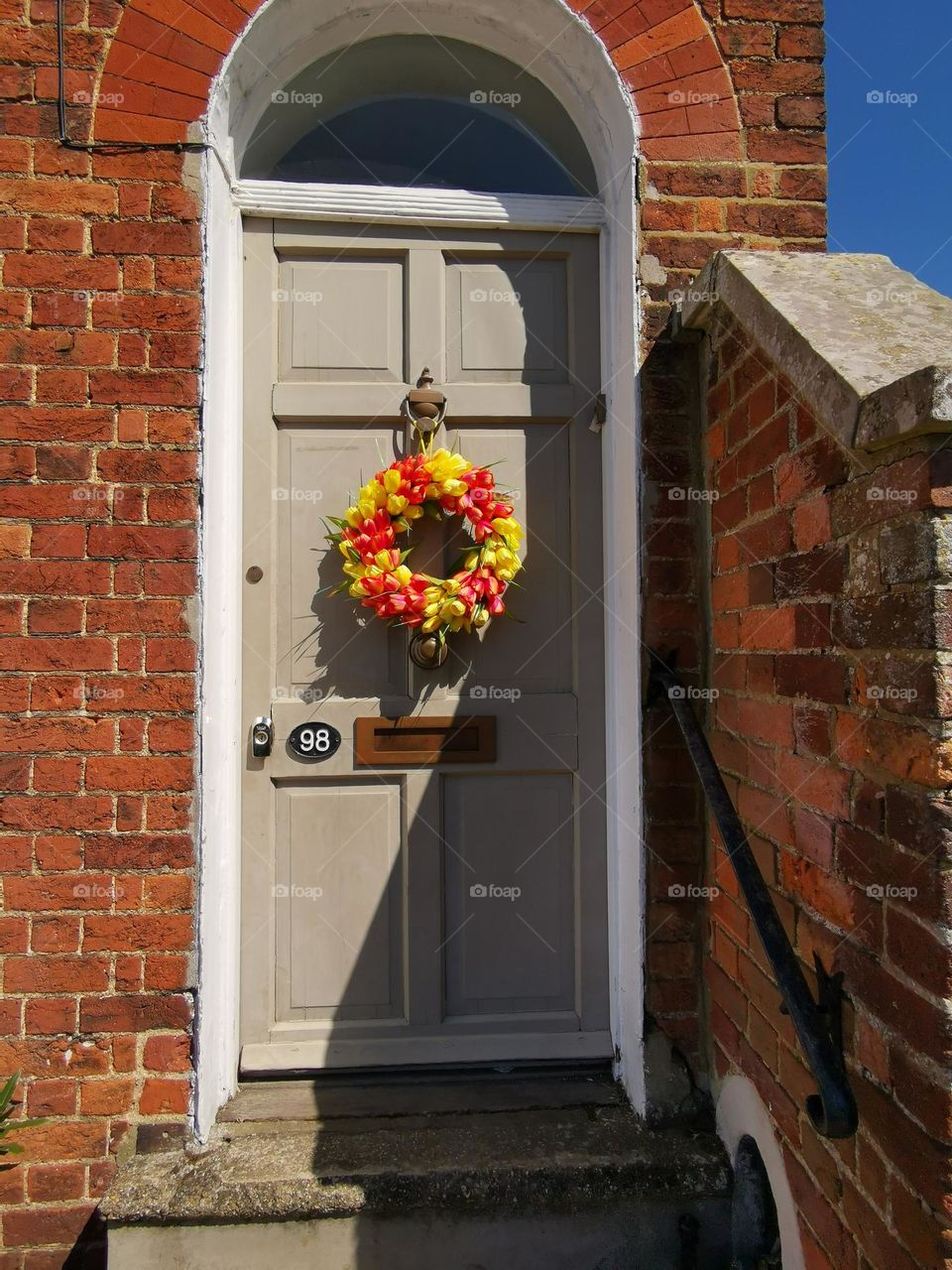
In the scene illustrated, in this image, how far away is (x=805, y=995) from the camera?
138cm

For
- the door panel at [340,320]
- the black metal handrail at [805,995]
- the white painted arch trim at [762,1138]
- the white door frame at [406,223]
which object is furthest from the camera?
the door panel at [340,320]

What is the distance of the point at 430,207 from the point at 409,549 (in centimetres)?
107

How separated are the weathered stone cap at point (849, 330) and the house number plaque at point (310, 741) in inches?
60.7

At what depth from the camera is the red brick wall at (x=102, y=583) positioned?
1954 mm

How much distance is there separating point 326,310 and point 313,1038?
7.16ft

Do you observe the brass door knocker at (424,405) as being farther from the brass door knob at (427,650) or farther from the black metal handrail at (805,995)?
the black metal handrail at (805,995)

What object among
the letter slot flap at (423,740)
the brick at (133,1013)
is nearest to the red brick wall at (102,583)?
the brick at (133,1013)

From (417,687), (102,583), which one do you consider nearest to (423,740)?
(417,687)

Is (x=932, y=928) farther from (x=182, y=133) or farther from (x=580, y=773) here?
(x=182, y=133)

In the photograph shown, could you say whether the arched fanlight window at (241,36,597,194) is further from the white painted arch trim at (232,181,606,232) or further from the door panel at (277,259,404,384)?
the door panel at (277,259,404,384)

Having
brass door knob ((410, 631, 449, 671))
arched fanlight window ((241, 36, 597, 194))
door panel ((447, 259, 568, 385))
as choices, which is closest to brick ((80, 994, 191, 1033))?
brass door knob ((410, 631, 449, 671))

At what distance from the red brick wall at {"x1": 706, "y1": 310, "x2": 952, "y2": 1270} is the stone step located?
0.35 m

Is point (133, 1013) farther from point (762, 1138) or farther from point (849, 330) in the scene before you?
point (849, 330)

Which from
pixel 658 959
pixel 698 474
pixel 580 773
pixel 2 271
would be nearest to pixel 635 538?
pixel 698 474
